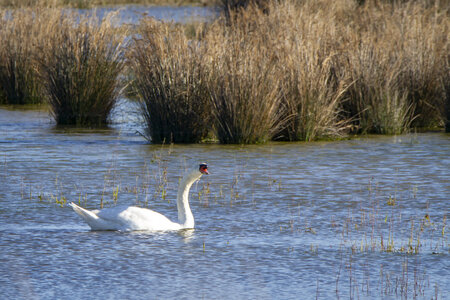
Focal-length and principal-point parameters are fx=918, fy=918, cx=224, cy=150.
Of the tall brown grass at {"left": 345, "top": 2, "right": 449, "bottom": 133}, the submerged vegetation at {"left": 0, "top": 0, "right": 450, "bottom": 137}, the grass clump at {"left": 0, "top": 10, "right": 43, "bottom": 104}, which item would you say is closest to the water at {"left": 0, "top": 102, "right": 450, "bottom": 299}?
the submerged vegetation at {"left": 0, "top": 0, "right": 450, "bottom": 137}

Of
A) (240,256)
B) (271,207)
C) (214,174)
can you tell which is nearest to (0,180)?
(214,174)

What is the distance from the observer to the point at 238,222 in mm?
9922

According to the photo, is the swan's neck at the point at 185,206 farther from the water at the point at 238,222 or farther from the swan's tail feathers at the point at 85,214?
the swan's tail feathers at the point at 85,214

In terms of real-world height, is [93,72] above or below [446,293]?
above

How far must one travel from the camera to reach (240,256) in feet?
27.7

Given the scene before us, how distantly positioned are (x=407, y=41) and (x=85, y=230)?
10.1 metres

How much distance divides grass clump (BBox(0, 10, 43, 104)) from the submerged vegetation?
1431 millimetres

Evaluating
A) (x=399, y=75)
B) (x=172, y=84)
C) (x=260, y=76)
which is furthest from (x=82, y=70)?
(x=399, y=75)

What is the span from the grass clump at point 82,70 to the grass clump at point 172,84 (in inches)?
93.3

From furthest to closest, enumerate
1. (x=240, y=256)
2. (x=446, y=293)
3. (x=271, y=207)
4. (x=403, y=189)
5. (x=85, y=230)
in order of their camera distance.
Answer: (x=403, y=189), (x=271, y=207), (x=85, y=230), (x=240, y=256), (x=446, y=293)

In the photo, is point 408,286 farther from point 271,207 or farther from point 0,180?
point 0,180

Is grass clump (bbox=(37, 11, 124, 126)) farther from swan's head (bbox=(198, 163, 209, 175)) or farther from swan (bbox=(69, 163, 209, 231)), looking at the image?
swan (bbox=(69, 163, 209, 231))

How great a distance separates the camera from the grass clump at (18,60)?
70.3ft

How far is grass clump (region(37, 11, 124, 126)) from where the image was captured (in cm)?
1778
